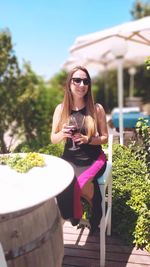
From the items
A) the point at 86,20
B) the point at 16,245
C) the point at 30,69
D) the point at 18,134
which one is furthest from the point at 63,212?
the point at 86,20

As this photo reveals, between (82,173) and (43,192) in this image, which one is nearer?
(43,192)

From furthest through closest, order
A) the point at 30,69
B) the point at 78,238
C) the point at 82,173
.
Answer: the point at 30,69 → the point at 78,238 → the point at 82,173

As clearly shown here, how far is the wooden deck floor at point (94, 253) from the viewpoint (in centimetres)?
298

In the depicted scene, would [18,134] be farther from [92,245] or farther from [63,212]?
[63,212]

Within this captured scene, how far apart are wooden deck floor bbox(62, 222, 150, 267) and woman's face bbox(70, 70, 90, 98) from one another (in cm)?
152

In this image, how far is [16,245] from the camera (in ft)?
6.47

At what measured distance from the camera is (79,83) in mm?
2922

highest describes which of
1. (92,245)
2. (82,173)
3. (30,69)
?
(30,69)

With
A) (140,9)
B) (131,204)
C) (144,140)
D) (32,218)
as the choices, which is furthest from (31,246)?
(140,9)

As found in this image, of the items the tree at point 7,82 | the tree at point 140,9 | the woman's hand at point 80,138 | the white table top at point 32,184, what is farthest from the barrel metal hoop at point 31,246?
the tree at point 140,9

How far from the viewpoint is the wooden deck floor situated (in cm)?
298

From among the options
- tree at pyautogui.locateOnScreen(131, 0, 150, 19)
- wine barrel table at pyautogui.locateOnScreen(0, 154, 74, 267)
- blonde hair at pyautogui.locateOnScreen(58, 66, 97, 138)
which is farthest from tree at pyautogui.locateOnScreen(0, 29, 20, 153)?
tree at pyautogui.locateOnScreen(131, 0, 150, 19)

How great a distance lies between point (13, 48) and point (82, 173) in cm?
497

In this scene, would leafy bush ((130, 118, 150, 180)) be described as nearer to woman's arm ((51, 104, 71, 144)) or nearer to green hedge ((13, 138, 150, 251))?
green hedge ((13, 138, 150, 251))
